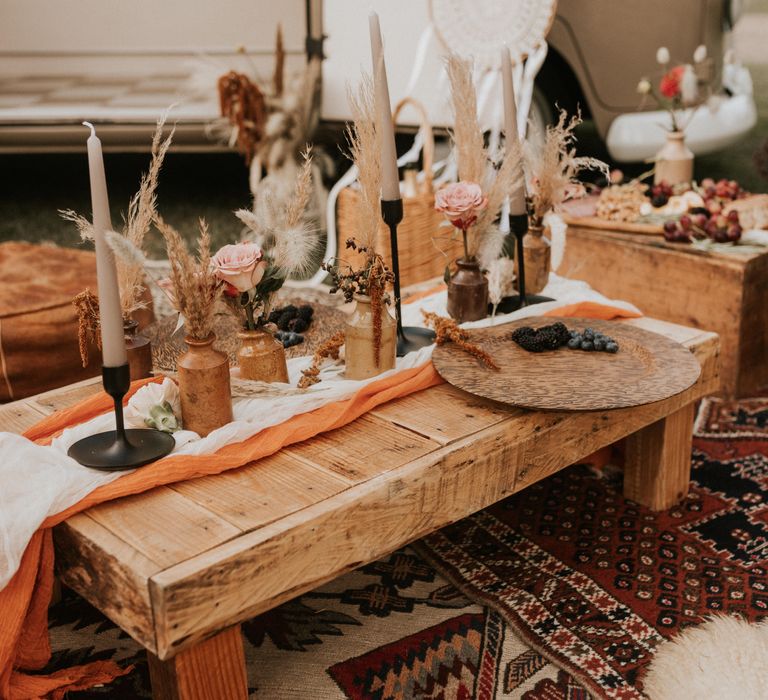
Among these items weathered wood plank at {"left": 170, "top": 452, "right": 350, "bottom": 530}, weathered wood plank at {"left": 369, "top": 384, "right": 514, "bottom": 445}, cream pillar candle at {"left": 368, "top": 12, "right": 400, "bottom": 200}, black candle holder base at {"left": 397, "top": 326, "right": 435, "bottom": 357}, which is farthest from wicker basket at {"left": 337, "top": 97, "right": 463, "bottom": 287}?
weathered wood plank at {"left": 170, "top": 452, "right": 350, "bottom": 530}

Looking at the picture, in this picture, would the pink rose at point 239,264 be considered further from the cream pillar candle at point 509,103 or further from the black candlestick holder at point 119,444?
the cream pillar candle at point 509,103

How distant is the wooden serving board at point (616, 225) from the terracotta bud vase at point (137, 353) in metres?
1.96

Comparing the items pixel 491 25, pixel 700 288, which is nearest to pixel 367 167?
pixel 700 288

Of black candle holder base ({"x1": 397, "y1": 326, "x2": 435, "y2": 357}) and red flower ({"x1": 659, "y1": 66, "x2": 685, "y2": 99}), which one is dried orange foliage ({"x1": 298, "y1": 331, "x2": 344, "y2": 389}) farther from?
red flower ({"x1": 659, "y1": 66, "x2": 685, "y2": 99})

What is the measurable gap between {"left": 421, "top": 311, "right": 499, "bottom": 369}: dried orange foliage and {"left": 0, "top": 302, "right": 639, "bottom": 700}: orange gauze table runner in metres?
0.20

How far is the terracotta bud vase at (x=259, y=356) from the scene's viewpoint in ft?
5.76

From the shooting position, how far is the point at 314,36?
460 cm

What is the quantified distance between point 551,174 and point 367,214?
65 centimetres

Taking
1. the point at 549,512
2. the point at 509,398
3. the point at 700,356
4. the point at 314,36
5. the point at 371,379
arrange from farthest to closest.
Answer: the point at 314,36, the point at 549,512, the point at 700,356, the point at 371,379, the point at 509,398

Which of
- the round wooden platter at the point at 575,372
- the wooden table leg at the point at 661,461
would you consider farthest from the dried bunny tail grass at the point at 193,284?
the wooden table leg at the point at 661,461

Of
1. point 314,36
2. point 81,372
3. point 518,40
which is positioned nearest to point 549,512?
point 81,372

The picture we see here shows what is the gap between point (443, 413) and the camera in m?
1.74

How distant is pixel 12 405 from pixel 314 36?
3.26 m

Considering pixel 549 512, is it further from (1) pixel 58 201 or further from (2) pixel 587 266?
(1) pixel 58 201
